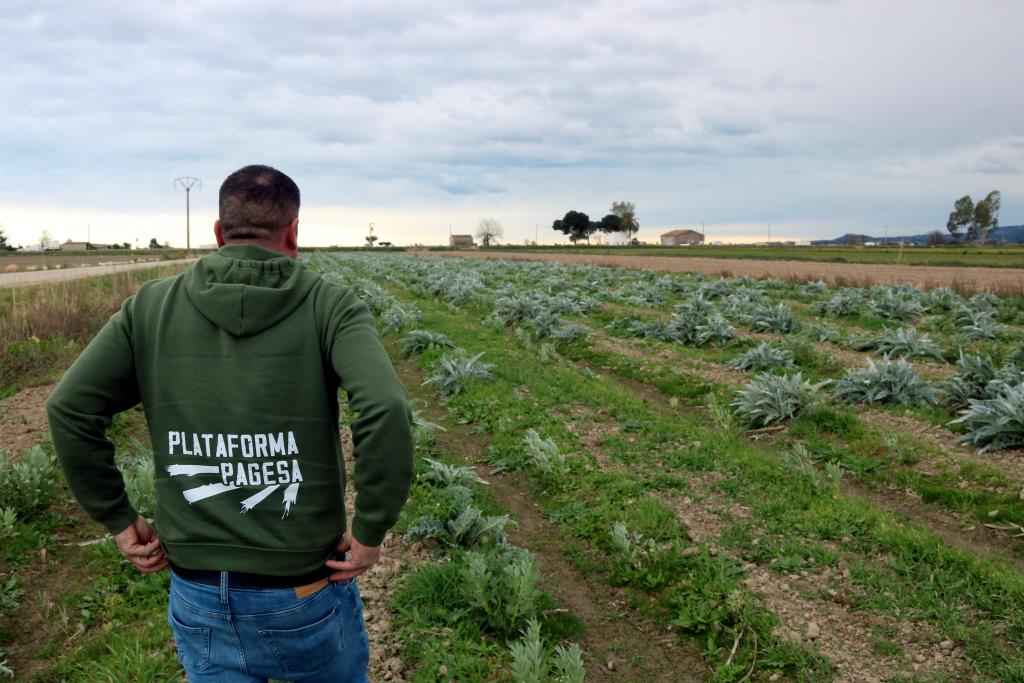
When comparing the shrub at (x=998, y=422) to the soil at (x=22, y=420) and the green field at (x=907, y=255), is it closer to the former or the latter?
the soil at (x=22, y=420)

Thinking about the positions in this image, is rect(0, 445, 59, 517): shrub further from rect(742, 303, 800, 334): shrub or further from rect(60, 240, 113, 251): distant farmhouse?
rect(60, 240, 113, 251): distant farmhouse

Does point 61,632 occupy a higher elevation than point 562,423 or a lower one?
lower

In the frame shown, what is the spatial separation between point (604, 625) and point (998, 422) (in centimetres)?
509

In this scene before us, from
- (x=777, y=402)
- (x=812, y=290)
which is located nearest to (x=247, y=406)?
(x=777, y=402)

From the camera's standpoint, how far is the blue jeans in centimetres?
207

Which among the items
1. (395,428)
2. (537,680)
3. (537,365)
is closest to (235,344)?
(395,428)

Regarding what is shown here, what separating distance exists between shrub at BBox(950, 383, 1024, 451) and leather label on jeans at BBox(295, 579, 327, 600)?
7186mm

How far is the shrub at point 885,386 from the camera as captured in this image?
27.7 ft

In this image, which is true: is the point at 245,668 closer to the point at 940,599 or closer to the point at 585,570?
the point at 585,570

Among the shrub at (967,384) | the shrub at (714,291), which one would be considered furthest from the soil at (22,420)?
the shrub at (714,291)

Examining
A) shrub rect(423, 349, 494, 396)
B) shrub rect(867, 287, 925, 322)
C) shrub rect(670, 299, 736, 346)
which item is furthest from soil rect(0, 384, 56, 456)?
shrub rect(867, 287, 925, 322)

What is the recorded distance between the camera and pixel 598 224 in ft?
469

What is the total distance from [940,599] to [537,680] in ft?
9.52

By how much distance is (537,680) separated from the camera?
132 inches
